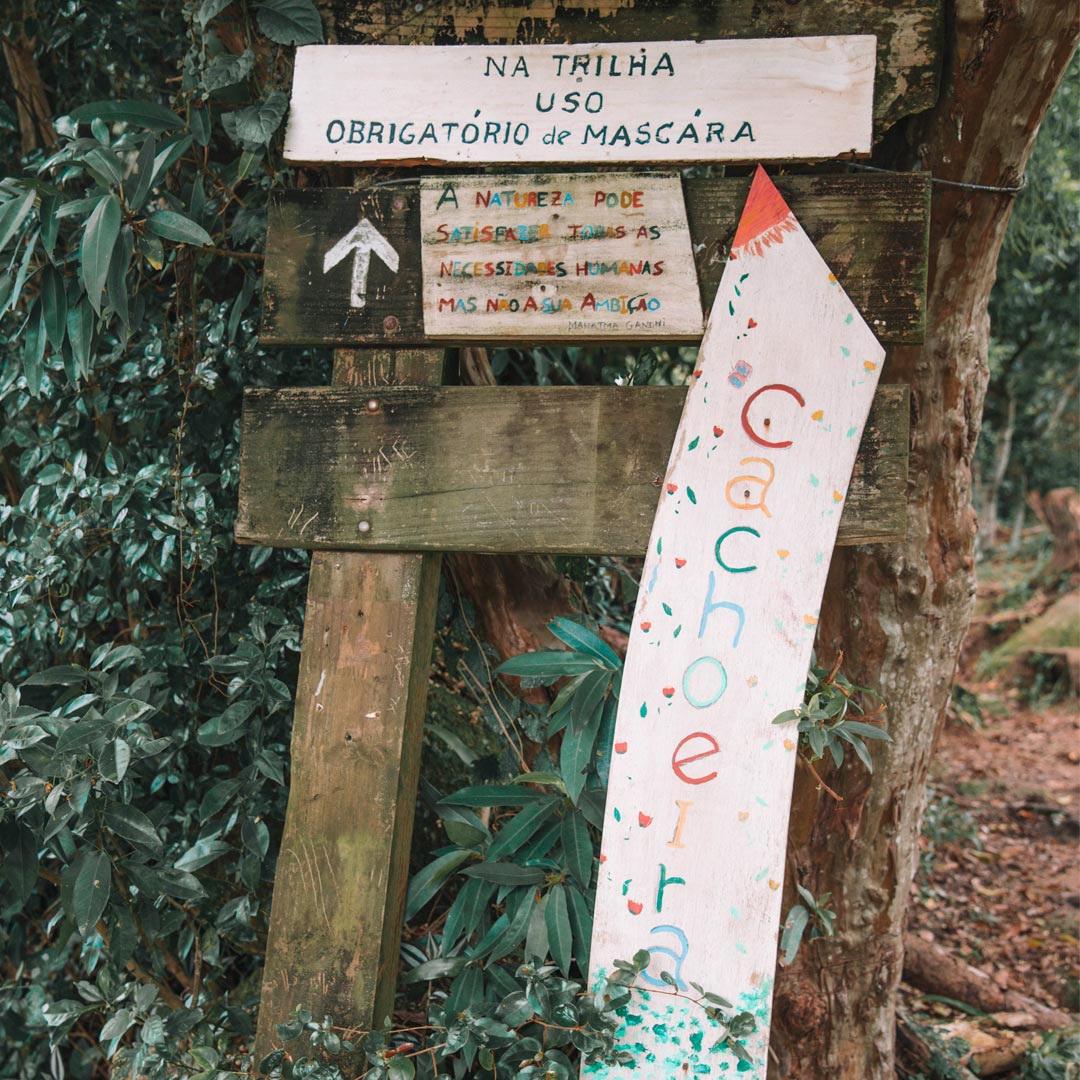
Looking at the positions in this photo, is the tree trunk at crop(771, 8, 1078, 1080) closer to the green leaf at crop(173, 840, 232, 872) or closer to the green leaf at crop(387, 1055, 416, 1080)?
the green leaf at crop(387, 1055, 416, 1080)

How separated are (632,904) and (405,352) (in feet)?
3.33

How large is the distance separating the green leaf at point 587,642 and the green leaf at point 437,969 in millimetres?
593

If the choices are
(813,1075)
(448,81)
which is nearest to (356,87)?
(448,81)

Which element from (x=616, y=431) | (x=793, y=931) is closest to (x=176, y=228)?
(x=616, y=431)

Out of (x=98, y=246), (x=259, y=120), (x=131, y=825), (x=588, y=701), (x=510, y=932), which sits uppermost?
(x=259, y=120)

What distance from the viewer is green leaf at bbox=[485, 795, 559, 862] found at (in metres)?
1.74

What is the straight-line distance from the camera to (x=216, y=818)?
2064 millimetres

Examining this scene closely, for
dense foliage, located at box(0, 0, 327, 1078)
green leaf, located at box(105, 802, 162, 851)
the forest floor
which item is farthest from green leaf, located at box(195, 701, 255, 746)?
the forest floor

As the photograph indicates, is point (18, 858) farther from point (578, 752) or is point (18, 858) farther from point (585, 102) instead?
point (585, 102)

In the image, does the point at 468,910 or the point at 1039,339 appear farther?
the point at 1039,339

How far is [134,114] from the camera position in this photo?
5.81 feet

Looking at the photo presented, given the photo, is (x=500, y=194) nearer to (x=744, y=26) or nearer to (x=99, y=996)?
(x=744, y=26)

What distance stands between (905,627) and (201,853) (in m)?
1.46

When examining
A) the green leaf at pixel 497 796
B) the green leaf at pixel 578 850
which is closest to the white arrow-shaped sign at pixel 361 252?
the green leaf at pixel 497 796
